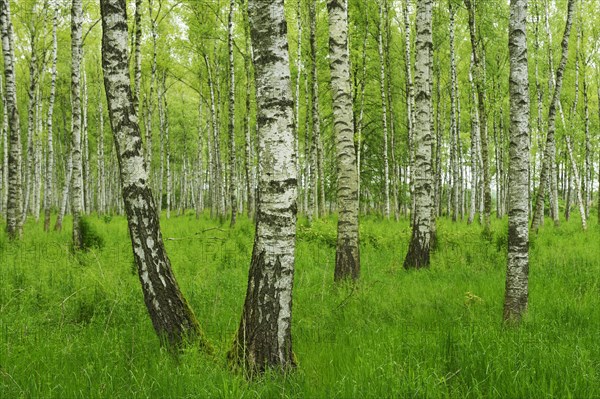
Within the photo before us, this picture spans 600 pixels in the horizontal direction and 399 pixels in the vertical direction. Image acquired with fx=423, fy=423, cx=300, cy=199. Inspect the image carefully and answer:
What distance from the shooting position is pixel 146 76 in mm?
23219

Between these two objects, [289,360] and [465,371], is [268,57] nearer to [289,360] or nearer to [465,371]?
[289,360]

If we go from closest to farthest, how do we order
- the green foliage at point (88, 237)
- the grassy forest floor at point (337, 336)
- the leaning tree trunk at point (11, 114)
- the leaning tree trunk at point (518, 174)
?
the grassy forest floor at point (337, 336)
the leaning tree trunk at point (518, 174)
the green foliage at point (88, 237)
the leaning tree trunk at point (11, 114)

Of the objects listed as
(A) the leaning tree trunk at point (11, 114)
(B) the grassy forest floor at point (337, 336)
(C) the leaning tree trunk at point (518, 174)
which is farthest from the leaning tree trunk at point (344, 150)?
(A) the leaning tree trunk at point (11, 114)

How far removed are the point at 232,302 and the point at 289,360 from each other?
236cm

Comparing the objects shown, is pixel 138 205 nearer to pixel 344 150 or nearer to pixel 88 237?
pixel 344 150

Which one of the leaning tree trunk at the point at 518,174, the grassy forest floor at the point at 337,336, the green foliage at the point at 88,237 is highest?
the leaning tree trunk at the point at 518,174

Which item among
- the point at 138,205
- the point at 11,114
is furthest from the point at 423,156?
the point at 11,114

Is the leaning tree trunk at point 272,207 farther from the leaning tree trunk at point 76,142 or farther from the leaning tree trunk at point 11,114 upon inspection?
the leaning tree trunk at point 11,114

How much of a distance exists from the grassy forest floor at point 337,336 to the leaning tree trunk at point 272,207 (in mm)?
282

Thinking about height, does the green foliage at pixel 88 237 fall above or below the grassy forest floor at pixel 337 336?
above

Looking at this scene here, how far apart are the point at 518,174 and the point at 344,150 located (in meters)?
2.84

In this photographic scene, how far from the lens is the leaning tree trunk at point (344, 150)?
6.70 m

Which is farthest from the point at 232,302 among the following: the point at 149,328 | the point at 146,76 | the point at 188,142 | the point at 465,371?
the point at 188,142

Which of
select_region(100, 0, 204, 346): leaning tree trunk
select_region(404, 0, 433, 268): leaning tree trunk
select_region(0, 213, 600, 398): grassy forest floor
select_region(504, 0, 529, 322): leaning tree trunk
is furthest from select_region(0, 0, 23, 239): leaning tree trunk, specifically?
select_region(504, 0, 529, 322): leaning tree trunk
